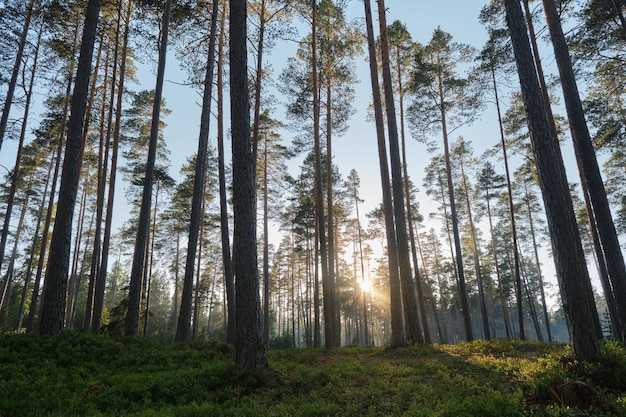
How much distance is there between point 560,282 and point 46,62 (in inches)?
866

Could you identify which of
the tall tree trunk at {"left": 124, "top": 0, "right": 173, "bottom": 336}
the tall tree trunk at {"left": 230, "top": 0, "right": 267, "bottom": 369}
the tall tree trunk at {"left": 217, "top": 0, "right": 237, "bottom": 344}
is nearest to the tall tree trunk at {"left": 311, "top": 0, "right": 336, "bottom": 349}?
the tall tree trunk at {"left": 217, "top": 0, "right": 237, "bottom": 344}

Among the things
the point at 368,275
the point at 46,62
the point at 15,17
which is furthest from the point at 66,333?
the point at 368,275

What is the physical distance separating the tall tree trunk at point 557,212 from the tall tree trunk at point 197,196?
1055cm

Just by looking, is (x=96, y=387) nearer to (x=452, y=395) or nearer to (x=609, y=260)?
(x=452, y=395)

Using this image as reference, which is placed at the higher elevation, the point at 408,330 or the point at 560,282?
the point at 560,282

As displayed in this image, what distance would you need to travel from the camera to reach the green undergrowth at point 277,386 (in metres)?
4.52

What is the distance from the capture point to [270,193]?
2350cm

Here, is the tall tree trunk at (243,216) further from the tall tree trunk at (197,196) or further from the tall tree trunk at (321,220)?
the tall tree trunk at (321,220)

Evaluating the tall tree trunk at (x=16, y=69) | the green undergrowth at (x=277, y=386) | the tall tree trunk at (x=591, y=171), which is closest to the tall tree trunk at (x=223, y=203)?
the green undergrowth at (x=277, y=386)

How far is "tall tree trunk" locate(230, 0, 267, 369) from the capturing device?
20.7 feet

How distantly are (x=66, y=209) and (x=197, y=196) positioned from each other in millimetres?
4533

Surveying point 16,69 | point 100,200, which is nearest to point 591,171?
point 100,200

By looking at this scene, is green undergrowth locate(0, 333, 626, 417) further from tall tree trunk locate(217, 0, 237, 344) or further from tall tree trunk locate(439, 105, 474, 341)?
tall tree trunk locate(439, 105, 474, 341)

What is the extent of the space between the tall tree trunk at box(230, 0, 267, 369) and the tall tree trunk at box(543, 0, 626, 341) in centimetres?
855
